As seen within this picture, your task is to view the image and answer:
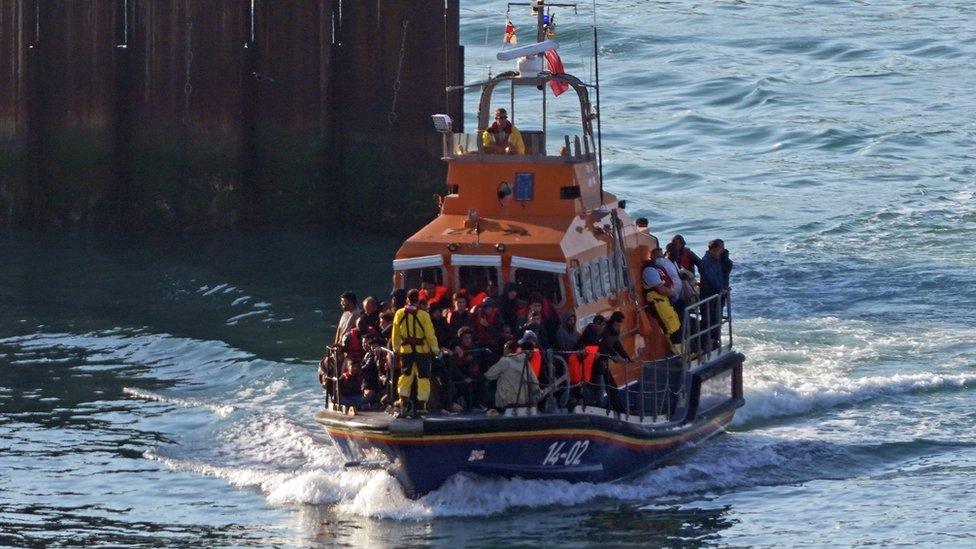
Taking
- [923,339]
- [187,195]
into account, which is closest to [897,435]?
[923,339]

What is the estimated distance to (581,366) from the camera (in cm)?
1669

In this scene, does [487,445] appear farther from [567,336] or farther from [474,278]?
[474,278]

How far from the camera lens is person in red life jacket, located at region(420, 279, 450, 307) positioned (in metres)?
17.4

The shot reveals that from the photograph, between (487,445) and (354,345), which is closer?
(487,445)

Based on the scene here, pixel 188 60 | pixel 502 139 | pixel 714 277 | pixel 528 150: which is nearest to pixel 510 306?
pixel 502 139

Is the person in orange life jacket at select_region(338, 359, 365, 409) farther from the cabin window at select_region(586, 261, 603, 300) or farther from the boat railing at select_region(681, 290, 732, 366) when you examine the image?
the boat railing at select_region(681, 290, 732, 366)

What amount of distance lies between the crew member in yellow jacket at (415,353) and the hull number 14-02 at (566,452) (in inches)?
52.8

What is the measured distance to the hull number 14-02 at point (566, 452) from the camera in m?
16.2

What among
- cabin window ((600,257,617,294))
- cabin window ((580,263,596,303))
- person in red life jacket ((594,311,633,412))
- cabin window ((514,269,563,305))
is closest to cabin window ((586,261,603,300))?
cabin window ((580,263,596,303))

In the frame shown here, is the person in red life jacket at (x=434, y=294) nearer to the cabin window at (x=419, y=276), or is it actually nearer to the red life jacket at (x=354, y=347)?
the cabin window at (x=419, y=276)

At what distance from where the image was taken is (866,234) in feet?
102

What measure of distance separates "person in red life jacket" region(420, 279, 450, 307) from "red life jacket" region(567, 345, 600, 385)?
1.55 metres

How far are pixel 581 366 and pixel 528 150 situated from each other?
342 cm

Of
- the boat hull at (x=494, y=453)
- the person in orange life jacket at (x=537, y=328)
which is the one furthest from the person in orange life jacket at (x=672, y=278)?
the boat hull at (x=494, y=453)
